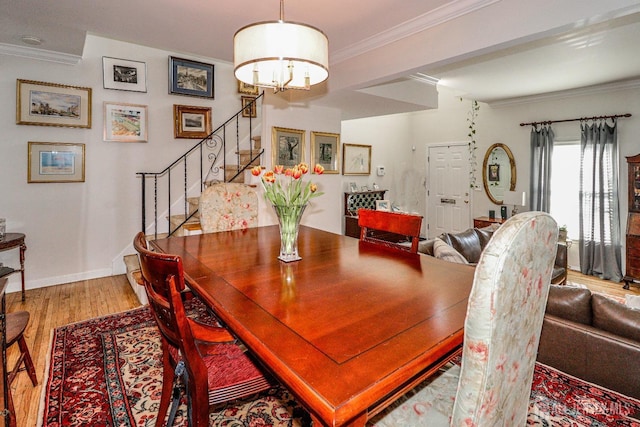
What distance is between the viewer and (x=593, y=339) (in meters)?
1.73

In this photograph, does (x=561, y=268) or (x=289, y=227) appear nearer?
(x=289, y=227)

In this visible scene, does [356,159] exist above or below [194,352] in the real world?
above

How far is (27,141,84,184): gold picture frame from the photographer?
3.71 meters

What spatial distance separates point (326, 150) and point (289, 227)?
311 cm

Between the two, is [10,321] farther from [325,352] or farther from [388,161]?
[388,161]

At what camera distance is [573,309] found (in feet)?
6.07

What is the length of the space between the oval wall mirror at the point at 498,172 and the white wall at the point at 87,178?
16.5ft

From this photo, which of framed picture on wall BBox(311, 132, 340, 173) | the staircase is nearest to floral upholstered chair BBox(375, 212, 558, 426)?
the staircase

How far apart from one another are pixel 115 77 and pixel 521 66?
488 cm

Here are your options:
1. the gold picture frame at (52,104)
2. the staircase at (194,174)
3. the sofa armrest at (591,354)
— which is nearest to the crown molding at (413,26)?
the staircase at (194,174)

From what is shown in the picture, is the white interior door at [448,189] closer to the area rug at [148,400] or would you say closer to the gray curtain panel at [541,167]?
the gray curtain panel at [541,167]

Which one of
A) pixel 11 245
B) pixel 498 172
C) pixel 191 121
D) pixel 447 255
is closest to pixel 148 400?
pixel 447 255

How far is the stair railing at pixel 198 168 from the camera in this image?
14.5 ft

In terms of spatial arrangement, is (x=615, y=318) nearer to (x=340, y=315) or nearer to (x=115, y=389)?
(x=340, y=315)
